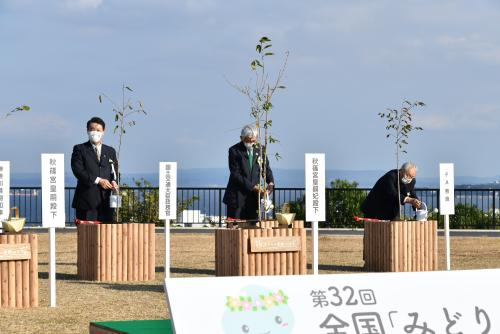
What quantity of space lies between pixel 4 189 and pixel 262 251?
10.5 ft

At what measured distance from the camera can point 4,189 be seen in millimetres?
14055

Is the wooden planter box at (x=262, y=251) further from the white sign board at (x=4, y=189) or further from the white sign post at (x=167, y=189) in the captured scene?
the white sign board at (x=4, y=189)

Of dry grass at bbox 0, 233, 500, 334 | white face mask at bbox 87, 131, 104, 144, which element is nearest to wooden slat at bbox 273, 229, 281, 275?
dry grass at bbox 0, 233, 500, 334

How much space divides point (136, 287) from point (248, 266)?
147 centimetres

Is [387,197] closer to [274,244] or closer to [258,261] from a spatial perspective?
[274,244]

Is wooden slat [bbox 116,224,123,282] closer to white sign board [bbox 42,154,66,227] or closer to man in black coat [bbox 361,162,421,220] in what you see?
white sign board [bbox 42,154,66,227]

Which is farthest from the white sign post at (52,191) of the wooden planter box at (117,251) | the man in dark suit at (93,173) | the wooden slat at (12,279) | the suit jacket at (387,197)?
the suit jacket at (387,197)

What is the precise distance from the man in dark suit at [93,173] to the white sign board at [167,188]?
65 centimetres

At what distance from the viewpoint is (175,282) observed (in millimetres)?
6070

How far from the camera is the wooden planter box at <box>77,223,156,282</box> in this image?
601 inches

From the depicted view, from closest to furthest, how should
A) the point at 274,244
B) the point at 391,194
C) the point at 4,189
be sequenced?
the point at 4,189, the point at 274,244, the point at 391,194

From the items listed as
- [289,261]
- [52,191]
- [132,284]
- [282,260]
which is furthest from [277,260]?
[52,191]

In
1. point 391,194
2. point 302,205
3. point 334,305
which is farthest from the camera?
point 302,205

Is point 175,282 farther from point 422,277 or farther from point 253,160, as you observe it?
point 253,160
